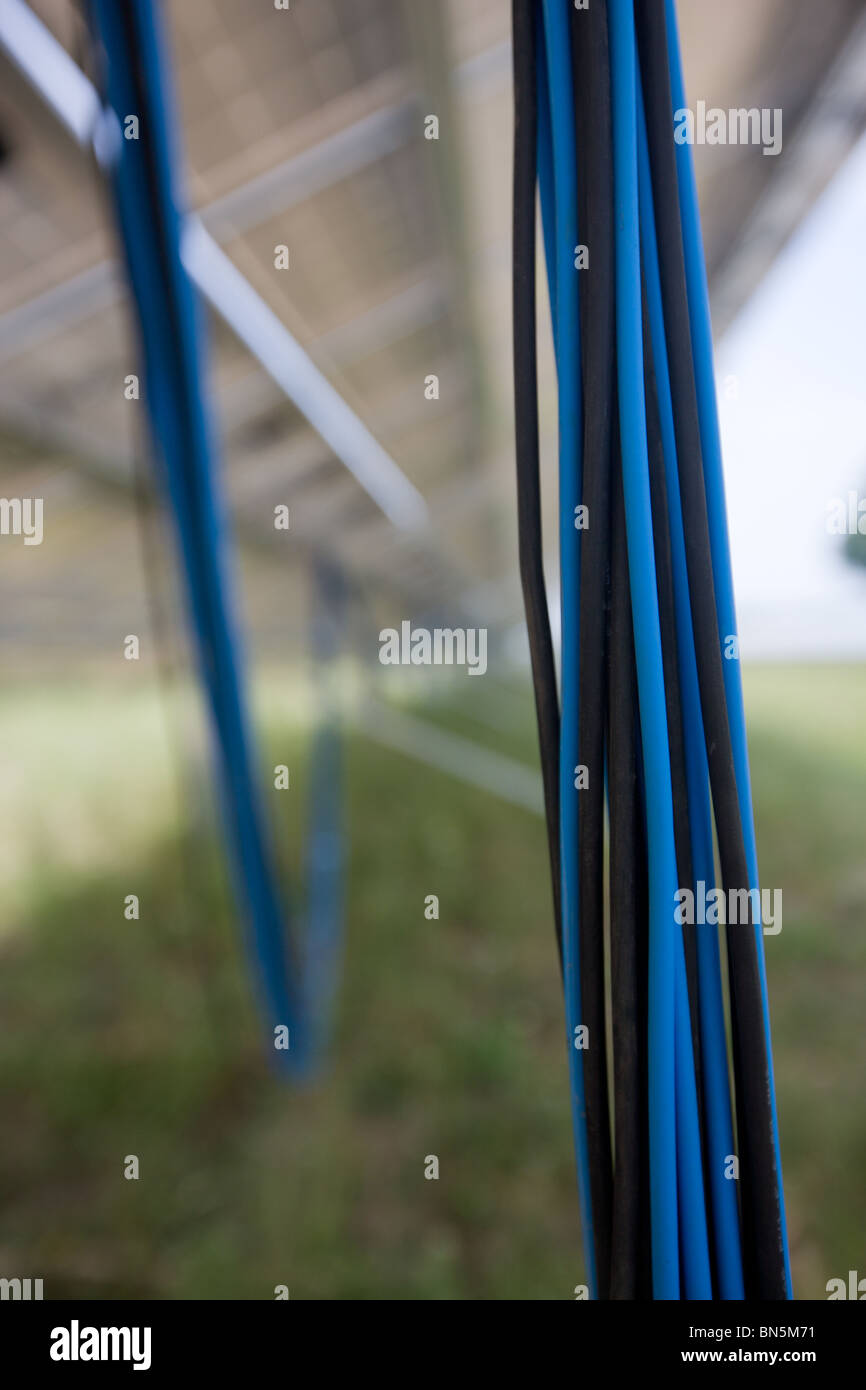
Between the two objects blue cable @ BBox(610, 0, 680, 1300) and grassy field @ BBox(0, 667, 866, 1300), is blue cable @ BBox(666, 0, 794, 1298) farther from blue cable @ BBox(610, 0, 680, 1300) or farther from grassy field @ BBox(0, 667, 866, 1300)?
grassy field @ BBox(0, 667, 866, 1300)

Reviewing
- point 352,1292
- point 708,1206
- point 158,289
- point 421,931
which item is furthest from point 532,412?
point 421,931

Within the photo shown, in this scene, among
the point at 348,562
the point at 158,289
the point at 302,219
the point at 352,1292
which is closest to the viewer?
the point at 158,289

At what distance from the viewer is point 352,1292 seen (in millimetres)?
1431

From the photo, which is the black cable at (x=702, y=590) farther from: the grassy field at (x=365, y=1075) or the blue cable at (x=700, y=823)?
the grassy field at (x=365, y=1075)

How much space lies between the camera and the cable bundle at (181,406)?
487mm

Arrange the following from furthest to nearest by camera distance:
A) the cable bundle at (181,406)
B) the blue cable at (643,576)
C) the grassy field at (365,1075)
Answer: the grassy field at (365,1075) → the cable bundle at (181,406) → the blue cable at (643,576)

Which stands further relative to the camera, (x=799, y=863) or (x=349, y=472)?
(x=349, y=472)

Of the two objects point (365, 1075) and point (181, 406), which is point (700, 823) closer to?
point (181, 406)

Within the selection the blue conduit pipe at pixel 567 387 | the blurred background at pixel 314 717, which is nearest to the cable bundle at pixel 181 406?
the blurred background at pixel 314 717

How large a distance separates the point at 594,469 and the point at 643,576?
4 cm

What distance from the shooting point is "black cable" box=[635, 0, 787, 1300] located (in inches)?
10.2

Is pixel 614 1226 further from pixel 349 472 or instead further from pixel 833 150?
pixel 349 472

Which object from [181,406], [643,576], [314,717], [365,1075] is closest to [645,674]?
[643,576]

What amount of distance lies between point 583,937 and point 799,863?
1.35 metres
